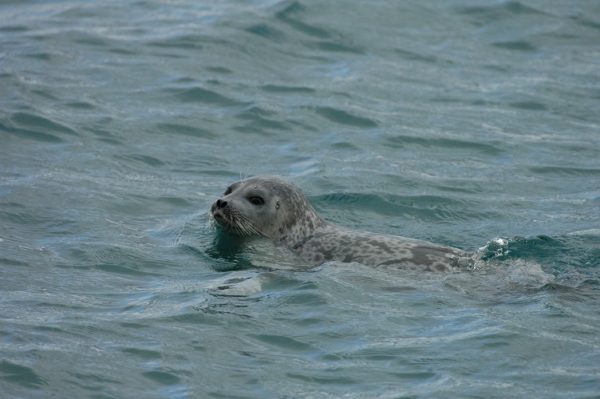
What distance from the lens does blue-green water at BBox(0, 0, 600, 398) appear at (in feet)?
28.0

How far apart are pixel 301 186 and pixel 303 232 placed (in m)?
2.03

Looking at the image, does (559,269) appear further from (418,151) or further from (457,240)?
(418,151)

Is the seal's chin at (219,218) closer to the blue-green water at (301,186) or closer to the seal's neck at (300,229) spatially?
the blue-green water at (301,186)

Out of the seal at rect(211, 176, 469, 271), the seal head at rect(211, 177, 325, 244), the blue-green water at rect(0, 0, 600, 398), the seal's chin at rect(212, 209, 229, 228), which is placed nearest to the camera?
the blue-green water at rect(0, 0, 600, 398)

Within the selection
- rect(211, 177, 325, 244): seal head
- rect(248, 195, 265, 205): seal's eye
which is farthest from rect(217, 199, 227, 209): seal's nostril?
rect(248, 195, 265, 205): seal's eye

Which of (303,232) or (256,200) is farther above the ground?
(256,200)

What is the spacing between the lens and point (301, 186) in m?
13.8

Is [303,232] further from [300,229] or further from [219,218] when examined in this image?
[219,218]

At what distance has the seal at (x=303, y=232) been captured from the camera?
10.8 meters

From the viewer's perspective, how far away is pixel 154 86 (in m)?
17.1

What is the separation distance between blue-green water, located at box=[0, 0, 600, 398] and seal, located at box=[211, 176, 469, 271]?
9.6 inches

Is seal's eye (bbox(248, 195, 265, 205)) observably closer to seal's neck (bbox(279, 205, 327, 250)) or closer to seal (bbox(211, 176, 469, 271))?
seal (bbox(211, 176, 469, 271))

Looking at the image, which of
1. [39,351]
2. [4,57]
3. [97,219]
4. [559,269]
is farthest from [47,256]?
[4,57]

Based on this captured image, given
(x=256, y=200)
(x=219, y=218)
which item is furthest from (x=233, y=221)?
(x=256, y=200)
